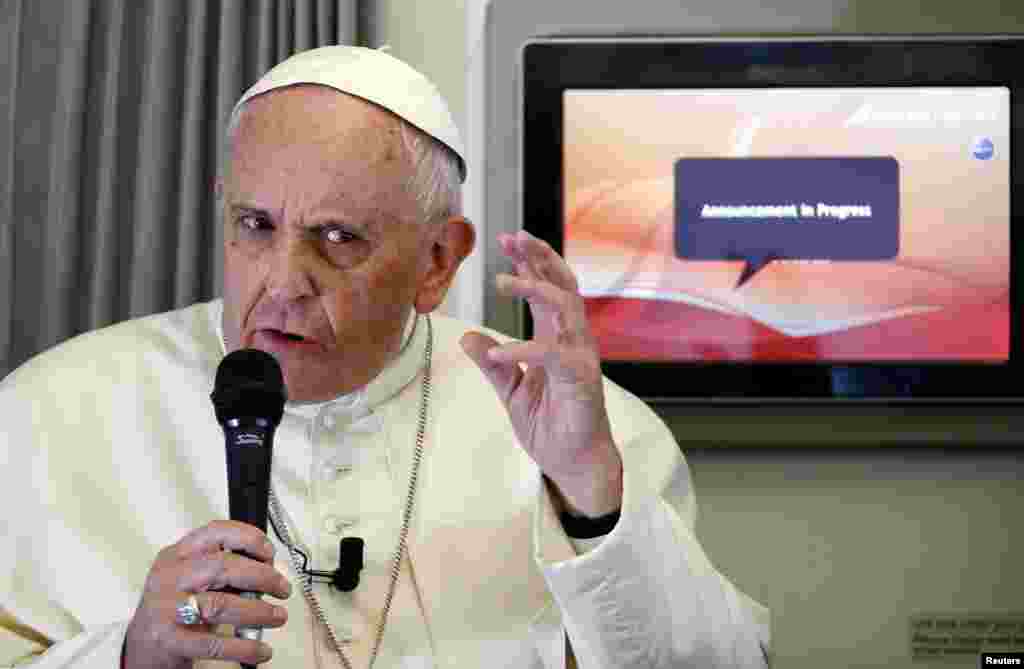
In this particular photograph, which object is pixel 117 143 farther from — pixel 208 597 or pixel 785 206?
pixel 208 597

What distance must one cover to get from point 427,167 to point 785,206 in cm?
95

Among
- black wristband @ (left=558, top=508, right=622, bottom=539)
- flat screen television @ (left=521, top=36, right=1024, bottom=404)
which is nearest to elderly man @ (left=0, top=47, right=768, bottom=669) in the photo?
black wristband @ (left=558, top=508, right=622, bottom=539)

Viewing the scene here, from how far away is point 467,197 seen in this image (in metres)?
3.25

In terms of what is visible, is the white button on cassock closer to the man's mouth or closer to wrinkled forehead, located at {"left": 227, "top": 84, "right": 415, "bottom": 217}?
the man's mouth

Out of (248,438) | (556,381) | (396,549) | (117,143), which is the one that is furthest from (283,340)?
(117,143)

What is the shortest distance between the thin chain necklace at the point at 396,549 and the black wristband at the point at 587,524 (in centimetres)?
36

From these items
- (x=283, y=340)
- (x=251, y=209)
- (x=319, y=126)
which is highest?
(x=319, y=126)

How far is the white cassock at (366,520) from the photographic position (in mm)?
2221

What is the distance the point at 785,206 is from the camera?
311cm

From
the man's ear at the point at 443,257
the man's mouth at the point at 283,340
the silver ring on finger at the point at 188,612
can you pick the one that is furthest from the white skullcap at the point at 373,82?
the silver ring on finger at the point at 188,612

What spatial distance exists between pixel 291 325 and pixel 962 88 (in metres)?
1.60

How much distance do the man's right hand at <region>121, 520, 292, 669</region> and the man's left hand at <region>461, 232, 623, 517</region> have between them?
16.9 inches

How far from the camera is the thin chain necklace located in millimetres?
2346

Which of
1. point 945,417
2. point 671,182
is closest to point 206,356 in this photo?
point 671,182
